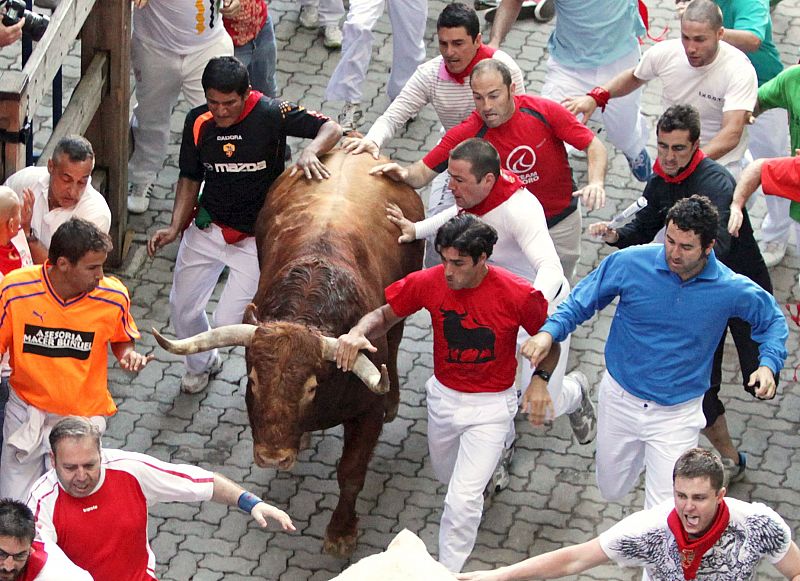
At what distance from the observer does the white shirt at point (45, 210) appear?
29.6 ft

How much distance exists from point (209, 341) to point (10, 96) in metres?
1.85

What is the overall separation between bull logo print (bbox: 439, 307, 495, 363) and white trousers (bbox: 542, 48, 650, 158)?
3361 millimetres

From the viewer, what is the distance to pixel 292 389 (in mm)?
8305

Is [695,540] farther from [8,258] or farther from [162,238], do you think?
[162,238]

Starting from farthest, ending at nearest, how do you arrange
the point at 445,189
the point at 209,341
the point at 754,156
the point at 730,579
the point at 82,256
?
the point at 754,156 < the point at 445,189 < the point at 209,341 < the point at 82,256 < the point at 730,579

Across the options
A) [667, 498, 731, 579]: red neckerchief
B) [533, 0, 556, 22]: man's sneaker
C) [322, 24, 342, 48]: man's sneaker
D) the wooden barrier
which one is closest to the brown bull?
the wooden barrier

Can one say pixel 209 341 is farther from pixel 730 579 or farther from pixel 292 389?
pixel 730 579

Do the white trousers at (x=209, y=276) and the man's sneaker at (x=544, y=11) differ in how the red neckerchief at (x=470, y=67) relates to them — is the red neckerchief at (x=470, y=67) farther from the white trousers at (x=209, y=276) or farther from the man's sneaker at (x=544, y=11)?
the man's sneaker at (x=544, y=11)

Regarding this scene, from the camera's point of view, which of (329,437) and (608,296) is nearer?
(608,296)

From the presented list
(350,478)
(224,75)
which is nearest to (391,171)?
(224,75)

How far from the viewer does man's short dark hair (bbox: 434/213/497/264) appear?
8.16m

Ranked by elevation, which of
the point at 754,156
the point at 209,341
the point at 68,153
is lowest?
the point at 754,156

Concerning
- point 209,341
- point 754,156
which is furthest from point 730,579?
point 754,156

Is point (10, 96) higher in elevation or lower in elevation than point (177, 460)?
higher
